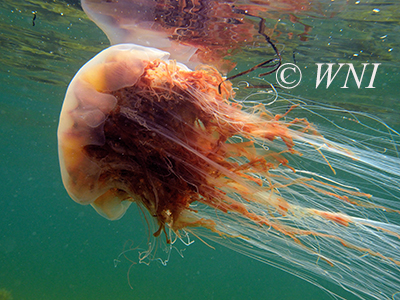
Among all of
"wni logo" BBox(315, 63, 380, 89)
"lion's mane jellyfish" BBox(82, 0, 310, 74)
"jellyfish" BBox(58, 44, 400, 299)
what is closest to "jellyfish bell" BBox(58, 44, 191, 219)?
"jellyfish" BBox(58, 44, 400, 299)

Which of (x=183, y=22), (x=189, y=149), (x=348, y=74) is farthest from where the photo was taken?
(x=348, y=74)

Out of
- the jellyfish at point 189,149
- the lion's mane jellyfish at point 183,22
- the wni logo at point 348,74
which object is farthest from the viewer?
the wni logo at point 348,74

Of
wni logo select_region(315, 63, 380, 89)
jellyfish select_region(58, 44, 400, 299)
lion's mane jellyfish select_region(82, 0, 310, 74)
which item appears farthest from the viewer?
wni logo select_region(315, 63, 380, 89)

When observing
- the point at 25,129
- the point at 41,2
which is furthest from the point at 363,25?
the point at 25,129

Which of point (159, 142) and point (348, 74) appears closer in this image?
point (159, 142)

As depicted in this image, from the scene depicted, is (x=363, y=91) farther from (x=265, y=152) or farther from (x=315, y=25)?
(x=265, y=152)

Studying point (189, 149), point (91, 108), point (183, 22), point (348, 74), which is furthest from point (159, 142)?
point (348, 74)

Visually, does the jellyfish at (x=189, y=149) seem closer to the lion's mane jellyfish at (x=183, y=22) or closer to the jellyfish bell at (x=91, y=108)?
the jellyfish bell at (x=91, y=108)

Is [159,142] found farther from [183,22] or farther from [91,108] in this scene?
[183,22]

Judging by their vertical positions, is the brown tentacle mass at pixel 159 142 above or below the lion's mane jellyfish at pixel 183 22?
below

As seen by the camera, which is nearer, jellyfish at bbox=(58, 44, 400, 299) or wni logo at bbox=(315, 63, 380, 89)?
jellyfish at bbox=(58, 44, 400, 299)

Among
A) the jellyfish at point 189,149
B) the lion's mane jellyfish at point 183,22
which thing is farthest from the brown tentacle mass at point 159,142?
the lion's mane jellyfish at point 183,22

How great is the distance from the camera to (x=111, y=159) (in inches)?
86.0

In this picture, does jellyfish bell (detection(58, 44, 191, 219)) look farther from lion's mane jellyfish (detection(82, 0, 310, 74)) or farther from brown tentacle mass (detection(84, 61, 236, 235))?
lion's mane jellyfish (detection(82, 0, 310, 74))
